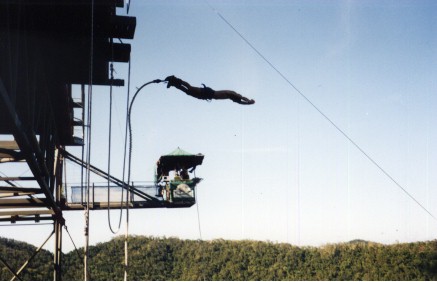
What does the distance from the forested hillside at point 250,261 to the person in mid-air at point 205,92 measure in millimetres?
20859

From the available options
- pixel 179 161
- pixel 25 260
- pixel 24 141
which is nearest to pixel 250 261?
pixel 25 260

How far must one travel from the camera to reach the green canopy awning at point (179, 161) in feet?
43.5

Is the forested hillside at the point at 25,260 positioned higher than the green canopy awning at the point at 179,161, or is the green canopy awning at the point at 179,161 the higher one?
the green canopy awning at the point at 179,161

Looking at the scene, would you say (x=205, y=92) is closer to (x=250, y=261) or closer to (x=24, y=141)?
(x=24, y=141)

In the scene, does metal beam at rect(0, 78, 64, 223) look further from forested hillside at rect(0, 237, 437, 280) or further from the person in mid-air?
forested hillside at rect(0, 237, 437, 280)

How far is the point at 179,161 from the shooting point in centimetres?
1341

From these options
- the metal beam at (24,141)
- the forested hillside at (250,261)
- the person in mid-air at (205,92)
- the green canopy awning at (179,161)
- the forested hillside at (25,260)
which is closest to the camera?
the metal beam at (24,141)

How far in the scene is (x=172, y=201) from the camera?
1328cm

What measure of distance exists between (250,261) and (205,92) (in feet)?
92.0

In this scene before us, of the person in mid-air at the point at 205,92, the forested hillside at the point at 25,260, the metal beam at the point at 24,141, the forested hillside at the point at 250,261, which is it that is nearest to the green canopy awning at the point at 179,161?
the metal beam at the point at 24,141

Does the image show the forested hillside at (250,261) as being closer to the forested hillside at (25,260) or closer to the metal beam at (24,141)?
the forested hillside at (25,260)

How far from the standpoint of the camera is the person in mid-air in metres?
A: 6.52

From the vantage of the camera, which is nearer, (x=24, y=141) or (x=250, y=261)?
(x=24, y=141)

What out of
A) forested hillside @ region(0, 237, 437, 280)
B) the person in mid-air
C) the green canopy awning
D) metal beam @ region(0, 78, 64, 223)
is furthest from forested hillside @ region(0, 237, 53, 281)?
the person in mid-air
